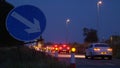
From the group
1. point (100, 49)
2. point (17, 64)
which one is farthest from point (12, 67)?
point (100, 49)

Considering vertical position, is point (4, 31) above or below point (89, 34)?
below

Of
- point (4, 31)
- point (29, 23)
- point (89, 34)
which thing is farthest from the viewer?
point (89, 34)

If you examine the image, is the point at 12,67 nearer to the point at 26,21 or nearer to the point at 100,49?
the point at 26,21

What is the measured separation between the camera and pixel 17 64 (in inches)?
591

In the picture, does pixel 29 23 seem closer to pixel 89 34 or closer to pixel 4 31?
pixel 4 31

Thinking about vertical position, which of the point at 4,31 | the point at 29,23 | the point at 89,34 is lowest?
the point at 29,23

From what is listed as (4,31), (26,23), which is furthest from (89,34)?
(26,23)

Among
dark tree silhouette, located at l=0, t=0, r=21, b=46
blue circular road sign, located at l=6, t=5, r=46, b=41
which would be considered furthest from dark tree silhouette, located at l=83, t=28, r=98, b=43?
blue circular road sign, located at l=6, t=5, r=46, b=41

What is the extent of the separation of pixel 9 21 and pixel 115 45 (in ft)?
167

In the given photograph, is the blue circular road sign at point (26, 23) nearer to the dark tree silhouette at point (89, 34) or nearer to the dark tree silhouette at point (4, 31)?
the dark tree silhouette at point (4, 31)

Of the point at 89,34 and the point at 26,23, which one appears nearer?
the point at 26,23

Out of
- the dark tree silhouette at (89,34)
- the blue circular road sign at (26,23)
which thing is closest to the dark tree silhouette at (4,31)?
the blue circular road sign at (26,23)

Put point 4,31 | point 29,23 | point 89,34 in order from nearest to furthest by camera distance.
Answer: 1. point 29,23
2. point 4,31
3. point 89,34

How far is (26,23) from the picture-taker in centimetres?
1197
